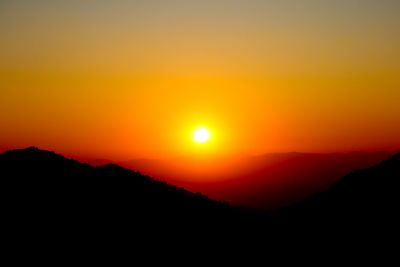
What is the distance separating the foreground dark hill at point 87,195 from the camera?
144 feet

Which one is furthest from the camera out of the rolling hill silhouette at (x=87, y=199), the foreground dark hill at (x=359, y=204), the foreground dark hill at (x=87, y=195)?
the foreground dark hill at (x=87, y=195)

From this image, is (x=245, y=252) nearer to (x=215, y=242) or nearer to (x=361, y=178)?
(x=215, y=242)

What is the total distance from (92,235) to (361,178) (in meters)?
33.6

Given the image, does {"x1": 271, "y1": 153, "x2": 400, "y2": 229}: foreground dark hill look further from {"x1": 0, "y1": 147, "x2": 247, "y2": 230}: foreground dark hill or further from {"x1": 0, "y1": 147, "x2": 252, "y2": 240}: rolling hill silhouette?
{"x1": 0, "y1": 147, "x2": 247, "y2": 230}: foreground dark hill

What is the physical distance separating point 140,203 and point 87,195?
19.5 feet

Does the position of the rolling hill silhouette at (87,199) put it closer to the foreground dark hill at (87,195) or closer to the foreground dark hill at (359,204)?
the foreground dark hill at (87,195)

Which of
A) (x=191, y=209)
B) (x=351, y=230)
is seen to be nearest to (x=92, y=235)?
(x=191, y=209)

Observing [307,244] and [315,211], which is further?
[315,211]

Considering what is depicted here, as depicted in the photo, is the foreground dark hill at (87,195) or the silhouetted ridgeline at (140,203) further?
the foreground dark hill at (87,195)

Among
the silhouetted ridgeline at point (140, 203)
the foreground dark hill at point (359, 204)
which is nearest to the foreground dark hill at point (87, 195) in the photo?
the silhouetted ridgeline at point (140, 203)

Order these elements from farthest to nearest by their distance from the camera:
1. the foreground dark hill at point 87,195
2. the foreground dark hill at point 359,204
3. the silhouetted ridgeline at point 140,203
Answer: the foreground dark hill at point 87,195
the foreground dark hill at point 359,204
the silhouetted ridgeline at point 140,203

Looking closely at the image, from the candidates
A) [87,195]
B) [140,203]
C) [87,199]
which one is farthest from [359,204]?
[87,195]

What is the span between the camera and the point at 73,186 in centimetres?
4928

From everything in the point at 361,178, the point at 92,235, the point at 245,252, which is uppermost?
the point at 361,178
